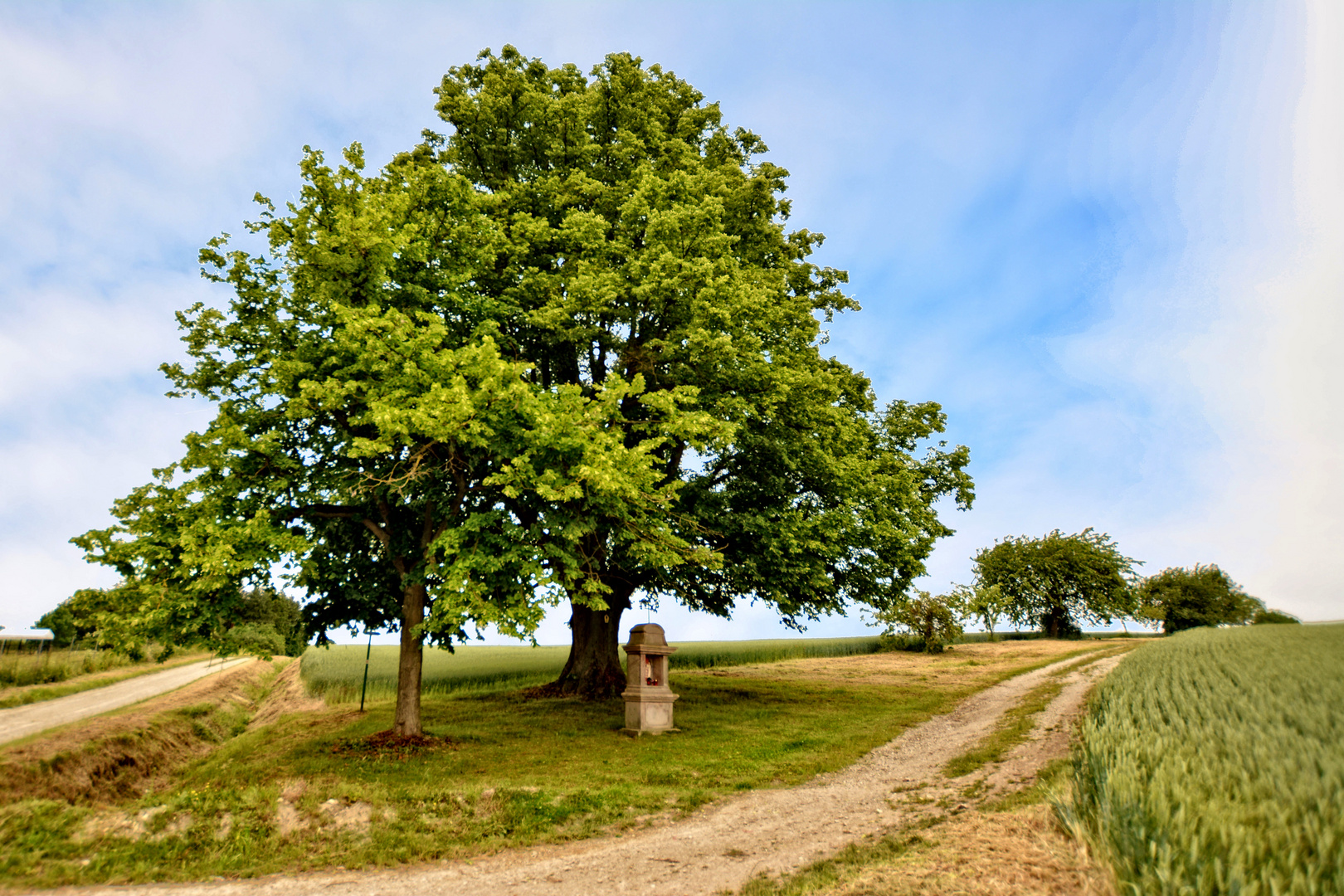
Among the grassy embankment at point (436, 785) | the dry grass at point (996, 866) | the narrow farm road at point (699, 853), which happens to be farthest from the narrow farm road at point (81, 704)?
the dry grass at point (996, 866)

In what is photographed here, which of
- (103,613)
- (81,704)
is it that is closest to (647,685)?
(103,613)

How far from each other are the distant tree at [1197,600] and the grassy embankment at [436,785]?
239 ft

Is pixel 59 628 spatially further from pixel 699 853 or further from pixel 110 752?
pixel 699 853

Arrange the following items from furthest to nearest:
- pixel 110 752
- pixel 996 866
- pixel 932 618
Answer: pixel 932 618 → pixel 110 752 → pixel 996 866

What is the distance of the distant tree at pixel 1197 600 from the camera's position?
76.7 m

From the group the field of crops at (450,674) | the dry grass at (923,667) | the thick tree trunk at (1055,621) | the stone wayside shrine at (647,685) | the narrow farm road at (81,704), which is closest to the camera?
the stone wayside shrine at (647,685)

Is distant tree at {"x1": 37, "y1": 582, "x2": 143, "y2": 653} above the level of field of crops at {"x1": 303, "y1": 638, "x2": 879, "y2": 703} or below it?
above

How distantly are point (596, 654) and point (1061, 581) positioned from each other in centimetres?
5906

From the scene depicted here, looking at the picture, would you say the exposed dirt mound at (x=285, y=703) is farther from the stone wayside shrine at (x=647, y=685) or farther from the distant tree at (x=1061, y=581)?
the distant tree at (x=1061, y=581)

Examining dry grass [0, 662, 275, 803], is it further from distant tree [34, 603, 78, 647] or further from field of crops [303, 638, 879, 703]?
distant tree [34, 603, 78, 647]

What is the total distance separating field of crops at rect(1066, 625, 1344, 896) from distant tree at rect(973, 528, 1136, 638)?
208 feet

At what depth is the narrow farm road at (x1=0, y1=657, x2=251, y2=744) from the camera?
19853 millimetres

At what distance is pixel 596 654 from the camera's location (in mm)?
24703

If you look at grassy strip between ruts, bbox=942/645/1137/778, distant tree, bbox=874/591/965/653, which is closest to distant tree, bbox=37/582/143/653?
grassy strip between ruts, bbox=942/645/1137/778
